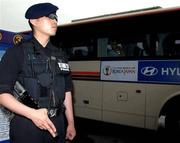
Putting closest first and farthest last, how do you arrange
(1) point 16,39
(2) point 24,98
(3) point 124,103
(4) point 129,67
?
(2) point 24,98, (1) point 16,39, (4) point 129,67, (3) point 124,103

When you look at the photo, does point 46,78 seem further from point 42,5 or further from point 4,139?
point 4,139

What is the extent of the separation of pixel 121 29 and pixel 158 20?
1071mm

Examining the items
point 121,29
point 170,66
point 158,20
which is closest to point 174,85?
point 170,66

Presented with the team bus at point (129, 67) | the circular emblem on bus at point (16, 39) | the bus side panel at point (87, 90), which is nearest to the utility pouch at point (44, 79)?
the circular emblem on bus at point (16, 39)

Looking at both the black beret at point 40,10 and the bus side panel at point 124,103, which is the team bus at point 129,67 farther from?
the black beret at point 40,10

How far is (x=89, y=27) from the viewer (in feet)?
28.9

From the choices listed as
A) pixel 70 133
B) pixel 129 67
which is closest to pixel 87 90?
pixel 129 67

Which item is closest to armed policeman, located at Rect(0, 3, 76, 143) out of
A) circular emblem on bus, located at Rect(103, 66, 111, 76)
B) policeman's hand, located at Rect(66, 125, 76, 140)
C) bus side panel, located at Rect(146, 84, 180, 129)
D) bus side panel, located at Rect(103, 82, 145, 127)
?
policeman's hand, located at Rect(66, 125, 76, 140)

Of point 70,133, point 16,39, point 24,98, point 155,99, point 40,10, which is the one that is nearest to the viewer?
point 24,98

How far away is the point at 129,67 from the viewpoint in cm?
764

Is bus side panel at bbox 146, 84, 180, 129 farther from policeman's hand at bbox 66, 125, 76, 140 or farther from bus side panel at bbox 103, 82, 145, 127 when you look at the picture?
policeman's hand at bbox 66, 125, 76, 140

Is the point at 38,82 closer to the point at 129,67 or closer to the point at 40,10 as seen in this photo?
the point at 40,10

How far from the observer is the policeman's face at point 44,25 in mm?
2643

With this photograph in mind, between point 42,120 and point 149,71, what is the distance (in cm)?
523
